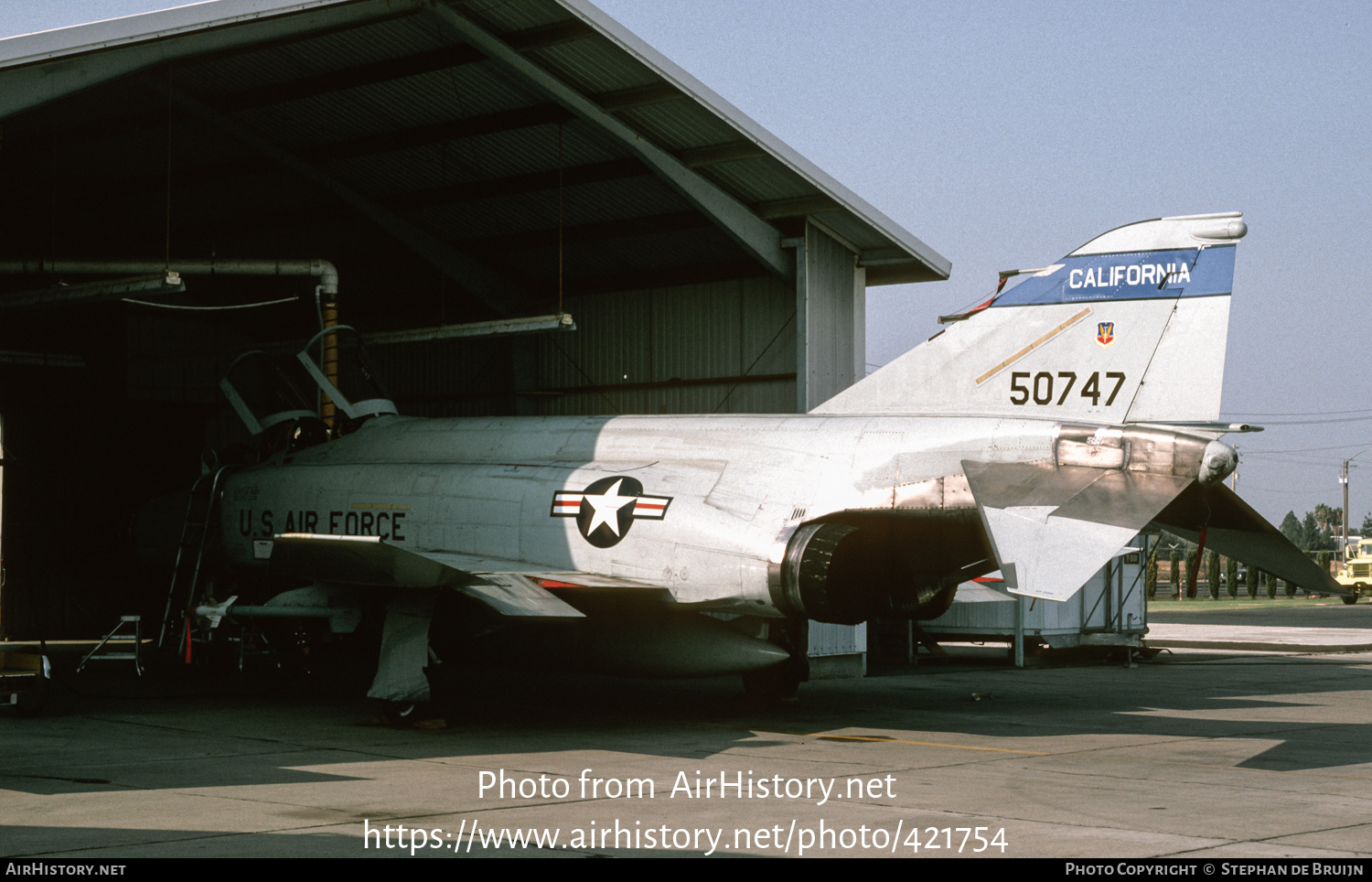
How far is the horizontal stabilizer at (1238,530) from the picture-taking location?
9.90m

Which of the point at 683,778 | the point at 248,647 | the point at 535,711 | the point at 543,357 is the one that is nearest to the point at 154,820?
the point at 683,778

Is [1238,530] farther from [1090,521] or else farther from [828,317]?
[828,317]

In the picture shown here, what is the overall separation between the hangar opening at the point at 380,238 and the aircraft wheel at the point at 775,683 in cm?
426

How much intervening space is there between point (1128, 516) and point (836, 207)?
8.29 meters

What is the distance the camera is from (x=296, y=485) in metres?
13.9

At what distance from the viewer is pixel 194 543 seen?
48.5 feet

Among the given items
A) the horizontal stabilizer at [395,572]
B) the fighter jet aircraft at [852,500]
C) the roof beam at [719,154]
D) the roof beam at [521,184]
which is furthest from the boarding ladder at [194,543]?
the roof beam at [719,154]

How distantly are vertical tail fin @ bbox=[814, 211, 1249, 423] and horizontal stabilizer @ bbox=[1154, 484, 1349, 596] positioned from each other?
651 mm

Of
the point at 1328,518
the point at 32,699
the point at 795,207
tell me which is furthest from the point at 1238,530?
the point at 1328,518

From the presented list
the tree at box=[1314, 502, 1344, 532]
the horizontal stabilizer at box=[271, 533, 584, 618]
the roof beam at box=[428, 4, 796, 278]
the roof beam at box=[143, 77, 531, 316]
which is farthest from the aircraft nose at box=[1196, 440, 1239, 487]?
the tree at box=[1314, 502, 1344, 532]

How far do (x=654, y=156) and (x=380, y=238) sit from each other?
263 inches

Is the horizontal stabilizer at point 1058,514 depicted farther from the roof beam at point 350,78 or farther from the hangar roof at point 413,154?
the roof beam at point 350,78

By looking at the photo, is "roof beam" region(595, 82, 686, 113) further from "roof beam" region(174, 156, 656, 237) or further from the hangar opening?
"roof beam" region(174, 156, 656, 237)

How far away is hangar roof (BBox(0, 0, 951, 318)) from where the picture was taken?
13711mm
